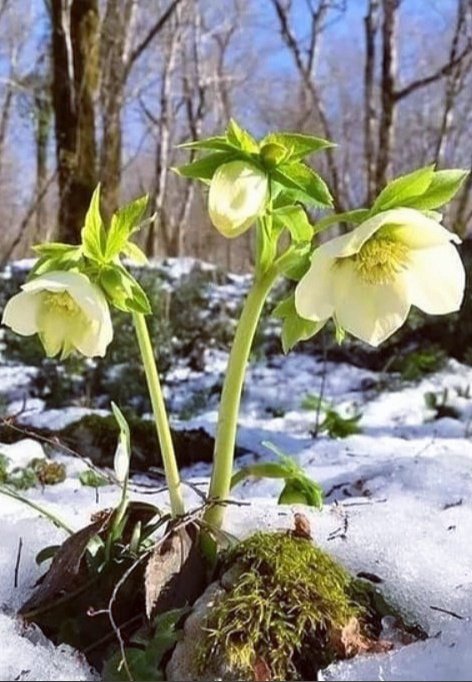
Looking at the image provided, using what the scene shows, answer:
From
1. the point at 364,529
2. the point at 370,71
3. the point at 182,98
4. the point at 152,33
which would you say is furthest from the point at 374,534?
the point at 182,98

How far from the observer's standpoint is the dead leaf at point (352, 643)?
0.70 meters

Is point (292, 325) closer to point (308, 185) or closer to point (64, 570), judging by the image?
point (308, 185)

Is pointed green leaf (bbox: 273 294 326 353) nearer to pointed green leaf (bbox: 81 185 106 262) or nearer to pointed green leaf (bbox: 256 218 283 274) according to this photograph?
pointed green leaf (bbox: 256 218 283 274)

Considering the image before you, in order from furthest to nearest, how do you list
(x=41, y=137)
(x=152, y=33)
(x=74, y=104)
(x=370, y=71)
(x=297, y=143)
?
(x=41, y=137) → (x=370, y=71) → (x=152, y=33) → (x=74, y=104) → (x=297, y=143)

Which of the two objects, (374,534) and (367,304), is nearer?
(367,304)

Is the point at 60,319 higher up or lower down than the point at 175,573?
higher up

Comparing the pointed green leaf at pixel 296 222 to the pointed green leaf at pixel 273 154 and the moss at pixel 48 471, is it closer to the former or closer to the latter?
the pointed green leaf at pixel 273 154

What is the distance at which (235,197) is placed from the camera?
73 centimetres

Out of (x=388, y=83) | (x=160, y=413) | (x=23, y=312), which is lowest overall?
(x=160, y=413)

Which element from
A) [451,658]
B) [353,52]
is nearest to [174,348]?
[451,658]

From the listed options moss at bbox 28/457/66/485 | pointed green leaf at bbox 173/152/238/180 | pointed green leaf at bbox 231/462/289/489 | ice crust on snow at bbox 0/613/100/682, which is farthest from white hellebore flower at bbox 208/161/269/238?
moss at bbox 28/457/66/485

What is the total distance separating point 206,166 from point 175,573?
0.38 m

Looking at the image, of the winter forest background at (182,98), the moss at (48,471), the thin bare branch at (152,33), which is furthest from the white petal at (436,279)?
the thin bare branch at (152,33)

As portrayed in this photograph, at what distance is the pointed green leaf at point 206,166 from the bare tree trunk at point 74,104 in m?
3.96
